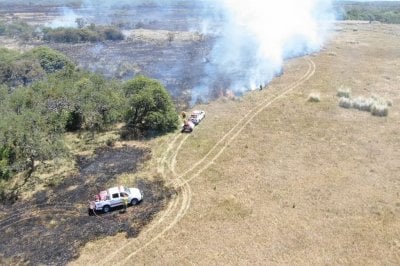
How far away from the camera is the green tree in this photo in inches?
1854

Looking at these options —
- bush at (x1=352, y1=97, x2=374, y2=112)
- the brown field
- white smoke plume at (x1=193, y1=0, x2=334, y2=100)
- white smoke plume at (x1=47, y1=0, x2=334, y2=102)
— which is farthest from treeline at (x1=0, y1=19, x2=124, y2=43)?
bush at (x1=352, y1=97, x2=374, y2=112)

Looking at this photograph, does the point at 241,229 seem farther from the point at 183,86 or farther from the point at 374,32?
the point at 374,32

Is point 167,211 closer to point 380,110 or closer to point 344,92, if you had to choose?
point 380,110

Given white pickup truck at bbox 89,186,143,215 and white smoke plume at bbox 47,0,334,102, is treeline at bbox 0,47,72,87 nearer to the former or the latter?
white smoke plume at bbox 47,0,334,102

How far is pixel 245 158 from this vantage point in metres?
40.3

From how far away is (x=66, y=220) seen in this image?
32.0 m

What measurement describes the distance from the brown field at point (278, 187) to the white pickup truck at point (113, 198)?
11.0 feet

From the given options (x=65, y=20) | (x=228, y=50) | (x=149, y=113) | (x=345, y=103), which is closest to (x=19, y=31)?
(x=65, y=20)

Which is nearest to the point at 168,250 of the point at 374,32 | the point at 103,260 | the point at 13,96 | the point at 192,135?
the point at 103,260

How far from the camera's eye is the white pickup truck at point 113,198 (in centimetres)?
3263

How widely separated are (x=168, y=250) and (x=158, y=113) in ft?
71.2

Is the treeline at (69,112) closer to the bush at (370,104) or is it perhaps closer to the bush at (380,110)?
the bush at (370,104)

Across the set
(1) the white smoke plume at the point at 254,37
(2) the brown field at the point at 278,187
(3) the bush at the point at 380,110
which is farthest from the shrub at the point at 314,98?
(1) the white smoke plume at the point at 254,37

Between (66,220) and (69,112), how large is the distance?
18.8 meters
